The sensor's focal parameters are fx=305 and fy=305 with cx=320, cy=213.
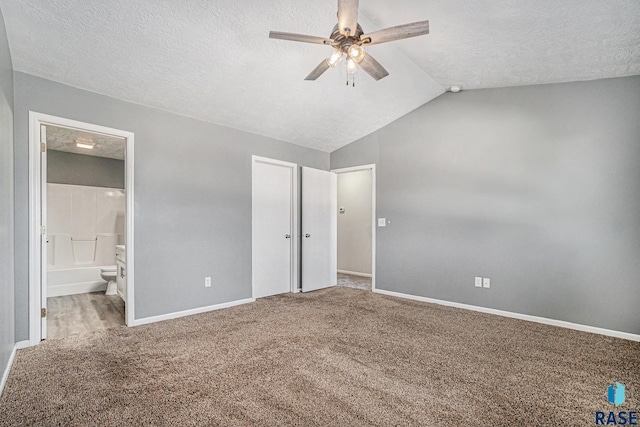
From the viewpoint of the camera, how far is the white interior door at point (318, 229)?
4.95 metres

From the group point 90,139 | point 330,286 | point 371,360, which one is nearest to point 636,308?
point 371,360

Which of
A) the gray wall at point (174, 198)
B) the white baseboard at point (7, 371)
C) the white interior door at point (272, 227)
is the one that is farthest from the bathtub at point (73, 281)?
the white interior door at point (272, 227)

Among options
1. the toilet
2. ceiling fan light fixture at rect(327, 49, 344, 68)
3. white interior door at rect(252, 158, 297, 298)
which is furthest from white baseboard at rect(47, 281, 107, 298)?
ceiling fan light fixture at rect(327, 49, 344, 68)

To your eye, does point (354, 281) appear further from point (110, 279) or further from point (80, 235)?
point (80, 235)

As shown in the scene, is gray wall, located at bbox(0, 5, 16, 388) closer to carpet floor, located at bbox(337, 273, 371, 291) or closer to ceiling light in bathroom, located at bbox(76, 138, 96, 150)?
ceiling light in bathroom, located at bbox(76, 138, 96, 150)

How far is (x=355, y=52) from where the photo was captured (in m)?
2.15

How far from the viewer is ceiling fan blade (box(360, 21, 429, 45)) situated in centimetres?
198

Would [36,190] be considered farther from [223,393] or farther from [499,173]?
[499,173]

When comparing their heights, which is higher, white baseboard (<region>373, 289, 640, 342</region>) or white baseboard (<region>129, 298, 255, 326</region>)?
white baseboard (<region>129, 298, 255, 326</region>)

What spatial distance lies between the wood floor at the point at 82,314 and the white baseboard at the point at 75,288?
6.1 inches

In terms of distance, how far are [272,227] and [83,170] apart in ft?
12.0

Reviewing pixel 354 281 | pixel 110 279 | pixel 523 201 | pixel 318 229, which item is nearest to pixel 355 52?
pixel 523 201

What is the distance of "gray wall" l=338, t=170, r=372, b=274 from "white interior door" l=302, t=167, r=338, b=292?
1.29 metres

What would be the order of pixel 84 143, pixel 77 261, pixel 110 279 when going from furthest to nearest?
1. pixel 77 261
2. pixel 110 279
3. pixel 84 143
